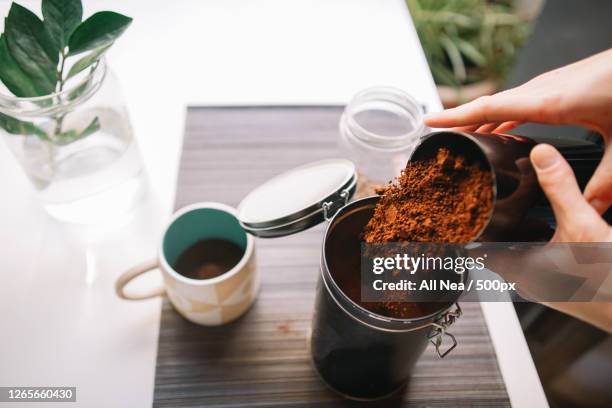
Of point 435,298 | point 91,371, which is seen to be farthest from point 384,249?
point 91,371

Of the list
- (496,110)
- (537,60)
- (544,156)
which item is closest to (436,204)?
(544,156)

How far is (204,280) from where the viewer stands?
1.91 feet

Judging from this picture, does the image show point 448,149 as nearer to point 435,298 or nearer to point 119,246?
point 435,298

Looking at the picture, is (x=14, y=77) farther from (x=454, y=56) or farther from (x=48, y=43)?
(x=454, y=56)

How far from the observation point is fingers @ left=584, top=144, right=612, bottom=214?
47cm

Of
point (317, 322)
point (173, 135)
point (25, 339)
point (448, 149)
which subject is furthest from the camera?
point (173, 135)

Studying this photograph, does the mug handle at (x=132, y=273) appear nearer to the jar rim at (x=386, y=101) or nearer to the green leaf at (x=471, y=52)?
the jar rim at (x=386, y=101)

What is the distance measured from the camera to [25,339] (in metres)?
0.66

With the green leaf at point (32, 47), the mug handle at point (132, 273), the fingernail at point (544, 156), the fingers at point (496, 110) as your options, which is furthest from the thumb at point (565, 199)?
the green leaf at point (32, 47)

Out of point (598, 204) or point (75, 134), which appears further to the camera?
point (75, 134)

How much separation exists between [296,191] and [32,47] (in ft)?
1.25

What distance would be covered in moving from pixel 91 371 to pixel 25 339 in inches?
4.4

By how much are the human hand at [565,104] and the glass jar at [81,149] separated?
0.49m

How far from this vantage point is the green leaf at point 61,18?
0.57 m
